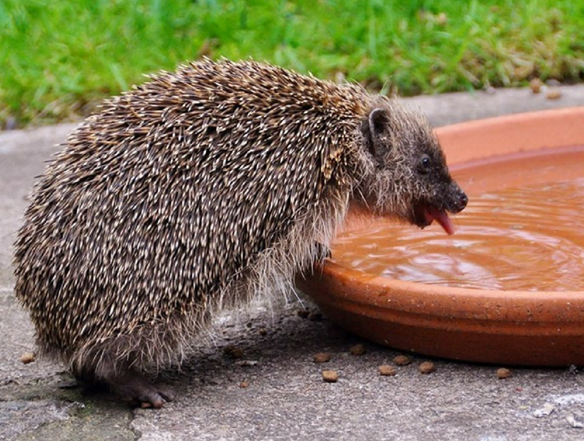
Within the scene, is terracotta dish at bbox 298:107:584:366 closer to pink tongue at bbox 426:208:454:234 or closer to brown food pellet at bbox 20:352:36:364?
pink tongue at bbox 426:208:454:234

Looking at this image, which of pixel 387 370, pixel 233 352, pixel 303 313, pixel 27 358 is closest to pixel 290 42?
pixel 303 313

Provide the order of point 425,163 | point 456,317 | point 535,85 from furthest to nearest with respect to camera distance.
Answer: point 535,85
point 425,163
point 456,317

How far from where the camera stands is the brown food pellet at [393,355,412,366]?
4.53 metres

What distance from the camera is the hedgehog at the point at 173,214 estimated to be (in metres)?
4.32

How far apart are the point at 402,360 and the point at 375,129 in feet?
3.52

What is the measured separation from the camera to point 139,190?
4375 mm

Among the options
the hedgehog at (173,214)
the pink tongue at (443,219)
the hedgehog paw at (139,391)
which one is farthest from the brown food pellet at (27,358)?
the pink tongue at (443,219)

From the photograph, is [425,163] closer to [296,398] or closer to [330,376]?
[330,376]

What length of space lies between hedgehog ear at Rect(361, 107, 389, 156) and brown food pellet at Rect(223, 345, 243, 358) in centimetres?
105

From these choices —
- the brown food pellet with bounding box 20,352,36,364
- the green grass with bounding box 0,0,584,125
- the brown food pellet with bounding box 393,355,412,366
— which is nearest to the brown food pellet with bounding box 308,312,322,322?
the brown food pellet with bounding box 393,355,412,366

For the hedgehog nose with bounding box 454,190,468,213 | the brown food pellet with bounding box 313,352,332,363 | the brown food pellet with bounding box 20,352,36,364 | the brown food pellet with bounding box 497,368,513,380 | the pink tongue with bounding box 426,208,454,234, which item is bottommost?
the brown food pellet with bounding box 20,352,36,364

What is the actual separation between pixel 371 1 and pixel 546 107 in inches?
64.8

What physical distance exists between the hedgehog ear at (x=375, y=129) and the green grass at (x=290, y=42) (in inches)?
103

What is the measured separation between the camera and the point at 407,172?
16.7ft
